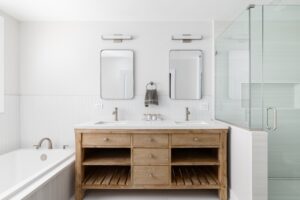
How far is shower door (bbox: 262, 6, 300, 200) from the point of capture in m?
1.99

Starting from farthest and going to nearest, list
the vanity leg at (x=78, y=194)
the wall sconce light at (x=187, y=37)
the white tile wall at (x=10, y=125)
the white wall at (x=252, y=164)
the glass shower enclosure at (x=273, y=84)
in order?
the wall sconce light at (x=187, y=37) < the white tile wall at (x=10, y=125) < the vanity leg at (x=78, y=194) < the glass shower enclosure at (x=273, y=84) < the white wall at (x=252, y=164)

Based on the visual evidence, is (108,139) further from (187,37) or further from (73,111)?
(187,37)

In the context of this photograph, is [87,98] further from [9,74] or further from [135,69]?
[9,74]

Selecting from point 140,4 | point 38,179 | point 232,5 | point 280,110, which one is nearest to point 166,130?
point 280,110

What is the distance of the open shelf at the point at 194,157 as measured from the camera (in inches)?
91.8

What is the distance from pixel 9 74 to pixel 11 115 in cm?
49

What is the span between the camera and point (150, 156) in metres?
2.31

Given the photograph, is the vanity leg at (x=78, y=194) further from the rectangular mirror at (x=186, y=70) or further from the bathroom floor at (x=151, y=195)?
the rectangular mirror at (x=186, y=70)

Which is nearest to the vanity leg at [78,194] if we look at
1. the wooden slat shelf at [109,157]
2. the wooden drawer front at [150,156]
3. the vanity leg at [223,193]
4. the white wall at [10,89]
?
the wooden slat shelf at [109,157]

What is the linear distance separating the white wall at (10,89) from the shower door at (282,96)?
2.77 metres

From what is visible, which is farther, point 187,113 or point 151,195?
point 187,113

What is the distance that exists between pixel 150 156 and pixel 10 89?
1880 mm

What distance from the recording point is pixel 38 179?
1.80 m

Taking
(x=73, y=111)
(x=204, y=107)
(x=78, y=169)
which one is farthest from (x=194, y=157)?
(x=73, y=111)
